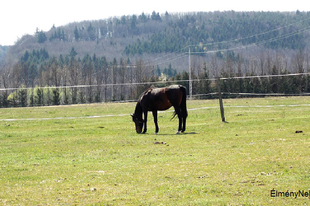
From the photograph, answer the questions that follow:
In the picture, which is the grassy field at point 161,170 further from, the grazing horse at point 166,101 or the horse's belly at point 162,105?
the horse's belly at point 162,105

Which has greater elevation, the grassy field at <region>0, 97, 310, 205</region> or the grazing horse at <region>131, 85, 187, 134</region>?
the grazing horse at <region>131, 85, 187, 134</region>

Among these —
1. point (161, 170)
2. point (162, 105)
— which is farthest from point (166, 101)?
point (161, 170)

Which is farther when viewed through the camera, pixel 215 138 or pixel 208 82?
pixel 208 82

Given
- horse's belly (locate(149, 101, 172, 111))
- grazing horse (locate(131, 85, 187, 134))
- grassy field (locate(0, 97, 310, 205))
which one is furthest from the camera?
horse's belly (locate(149, 101, 172, 111))

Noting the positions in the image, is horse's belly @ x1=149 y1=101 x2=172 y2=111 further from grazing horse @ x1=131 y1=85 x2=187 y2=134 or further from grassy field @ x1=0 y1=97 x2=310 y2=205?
grassy field @ x1=0 y1=97 x2=310 y2=205

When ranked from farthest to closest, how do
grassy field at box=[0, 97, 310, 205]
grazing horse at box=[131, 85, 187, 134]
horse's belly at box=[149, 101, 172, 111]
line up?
horse's belly at box=[149, 101, 172, 111], grazing horse at box=[131, 85, 187, 134], grassy field at box=[0, 97, 310, 205]

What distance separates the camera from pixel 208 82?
259ft

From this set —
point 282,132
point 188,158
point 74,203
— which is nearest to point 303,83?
point 282,132

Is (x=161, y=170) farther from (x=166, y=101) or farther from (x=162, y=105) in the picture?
(x=162, y=105)

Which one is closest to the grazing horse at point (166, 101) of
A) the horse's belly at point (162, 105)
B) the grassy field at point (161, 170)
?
the horse's belly at point (162, 105)

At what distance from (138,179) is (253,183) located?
8.57ft

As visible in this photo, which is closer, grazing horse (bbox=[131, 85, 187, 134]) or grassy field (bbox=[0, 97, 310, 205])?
grassy field (bbox=[0, 97, 310, 205])

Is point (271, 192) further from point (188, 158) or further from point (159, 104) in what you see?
point (159, 104)

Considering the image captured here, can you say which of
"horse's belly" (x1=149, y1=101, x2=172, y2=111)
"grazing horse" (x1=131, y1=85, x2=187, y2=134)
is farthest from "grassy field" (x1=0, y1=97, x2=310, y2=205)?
"horse's belly" (x1=149, y1=101, x2=172, y2=111)
